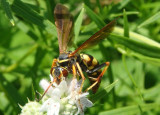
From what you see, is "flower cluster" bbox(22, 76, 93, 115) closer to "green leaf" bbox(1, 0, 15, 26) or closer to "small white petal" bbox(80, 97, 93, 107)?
"small white petal" bbox(80, 97, 93, 107)

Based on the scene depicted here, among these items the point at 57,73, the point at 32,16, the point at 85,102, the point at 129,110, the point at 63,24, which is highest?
the point at 32,16

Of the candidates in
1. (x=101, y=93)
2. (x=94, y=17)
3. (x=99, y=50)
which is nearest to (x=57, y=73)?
(x=101, y=93)

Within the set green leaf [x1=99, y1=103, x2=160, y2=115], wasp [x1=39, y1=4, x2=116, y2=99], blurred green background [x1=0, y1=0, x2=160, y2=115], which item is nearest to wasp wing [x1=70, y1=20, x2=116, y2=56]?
wasp [x1=39, y1=4, x2=116, y2=99]

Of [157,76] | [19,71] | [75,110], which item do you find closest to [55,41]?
[19,71]

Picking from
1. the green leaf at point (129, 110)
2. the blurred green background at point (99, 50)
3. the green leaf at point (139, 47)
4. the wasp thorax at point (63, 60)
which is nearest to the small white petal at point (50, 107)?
the wasp thorax at point (63, 60)

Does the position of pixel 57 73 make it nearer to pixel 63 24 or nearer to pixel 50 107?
pixel 50 107


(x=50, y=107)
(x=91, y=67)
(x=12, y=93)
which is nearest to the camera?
(x=50, y=107)
